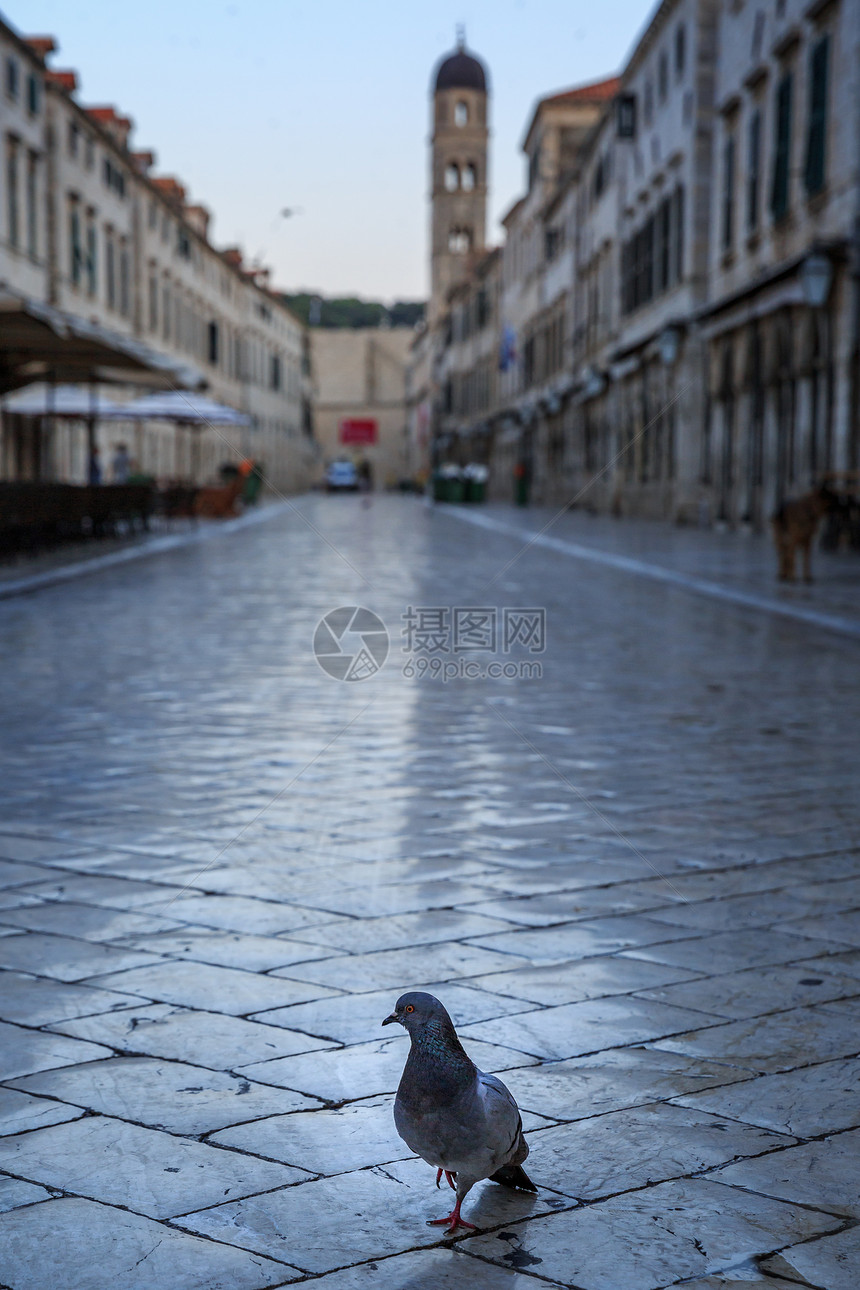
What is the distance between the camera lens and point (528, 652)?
10.4 metres

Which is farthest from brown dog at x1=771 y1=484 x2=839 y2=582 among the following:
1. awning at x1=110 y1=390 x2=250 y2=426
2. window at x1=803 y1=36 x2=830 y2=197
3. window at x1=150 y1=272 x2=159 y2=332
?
window at x1=150 y1=272 x2=159 y2=332

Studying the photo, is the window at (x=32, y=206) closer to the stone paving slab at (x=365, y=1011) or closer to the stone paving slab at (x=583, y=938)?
the stone paving slab at (x=583, y=938)

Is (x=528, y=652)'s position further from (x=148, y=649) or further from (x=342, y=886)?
(x=342, y=886)

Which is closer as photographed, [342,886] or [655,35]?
[342,886]

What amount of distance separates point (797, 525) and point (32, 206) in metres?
21.5

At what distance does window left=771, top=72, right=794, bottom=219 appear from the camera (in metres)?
22.1

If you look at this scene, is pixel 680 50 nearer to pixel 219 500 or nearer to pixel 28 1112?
pixel 219 500

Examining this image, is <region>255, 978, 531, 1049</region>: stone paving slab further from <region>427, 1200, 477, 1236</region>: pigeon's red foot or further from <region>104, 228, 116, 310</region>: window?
<region>104, 228, 116, 310</region>: window

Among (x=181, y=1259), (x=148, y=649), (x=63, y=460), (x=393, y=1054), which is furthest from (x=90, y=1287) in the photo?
(x=63, y=460)

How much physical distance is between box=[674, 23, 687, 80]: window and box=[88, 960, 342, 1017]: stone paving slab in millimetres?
29057

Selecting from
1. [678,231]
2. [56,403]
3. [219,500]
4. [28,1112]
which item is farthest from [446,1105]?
[219,500]

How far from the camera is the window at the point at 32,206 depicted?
30250 millimetres

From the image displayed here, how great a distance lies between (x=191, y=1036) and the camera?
2.96 m

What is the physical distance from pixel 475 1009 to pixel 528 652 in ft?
24.0
